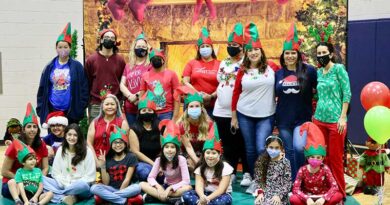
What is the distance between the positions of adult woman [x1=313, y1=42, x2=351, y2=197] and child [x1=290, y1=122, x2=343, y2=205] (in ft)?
0.70

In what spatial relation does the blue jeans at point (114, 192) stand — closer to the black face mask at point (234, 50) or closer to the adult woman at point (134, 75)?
the adult woman at point (134, 75)

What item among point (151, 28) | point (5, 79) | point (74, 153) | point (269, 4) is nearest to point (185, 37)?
point (151, 28)

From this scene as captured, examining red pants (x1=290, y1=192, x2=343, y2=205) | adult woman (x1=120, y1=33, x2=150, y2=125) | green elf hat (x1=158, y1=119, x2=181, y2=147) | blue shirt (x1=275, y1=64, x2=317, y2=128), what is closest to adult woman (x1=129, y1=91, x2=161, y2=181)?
adult woman (x1=120, y1=33, x2=150, y2=125)

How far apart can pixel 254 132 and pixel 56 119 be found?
224 cm

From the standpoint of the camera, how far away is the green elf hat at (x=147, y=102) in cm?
634

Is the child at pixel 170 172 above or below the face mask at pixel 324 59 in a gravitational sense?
below

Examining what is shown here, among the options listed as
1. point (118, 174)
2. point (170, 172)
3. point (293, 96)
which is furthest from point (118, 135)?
point (293, 96)

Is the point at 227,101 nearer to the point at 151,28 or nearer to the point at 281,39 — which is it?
the point at 281,39

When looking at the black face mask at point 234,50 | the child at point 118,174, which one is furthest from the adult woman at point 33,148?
the black face mask at point 234,50

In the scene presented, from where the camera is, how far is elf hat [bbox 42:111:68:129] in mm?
6449

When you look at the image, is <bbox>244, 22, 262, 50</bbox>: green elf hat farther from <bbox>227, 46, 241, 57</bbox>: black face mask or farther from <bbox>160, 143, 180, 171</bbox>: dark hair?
<bbox>160, 143, 180, 171</bbox>: dark hair

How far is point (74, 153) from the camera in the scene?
6074mm

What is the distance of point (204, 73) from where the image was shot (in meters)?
6.65

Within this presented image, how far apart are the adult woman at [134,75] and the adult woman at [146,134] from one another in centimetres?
28
